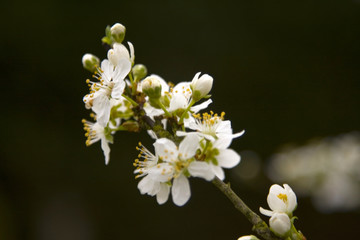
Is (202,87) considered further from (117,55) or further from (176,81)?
(176,81)

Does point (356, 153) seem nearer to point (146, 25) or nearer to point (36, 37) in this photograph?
point (146, 25)

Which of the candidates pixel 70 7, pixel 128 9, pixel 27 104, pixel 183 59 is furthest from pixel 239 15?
pixel 27 104

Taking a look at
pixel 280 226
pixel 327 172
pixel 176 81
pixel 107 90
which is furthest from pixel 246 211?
pixel 176 81


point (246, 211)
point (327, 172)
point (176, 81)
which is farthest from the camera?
point (176, 81)

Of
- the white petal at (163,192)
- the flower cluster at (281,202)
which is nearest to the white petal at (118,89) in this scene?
the white petal at (163,192)

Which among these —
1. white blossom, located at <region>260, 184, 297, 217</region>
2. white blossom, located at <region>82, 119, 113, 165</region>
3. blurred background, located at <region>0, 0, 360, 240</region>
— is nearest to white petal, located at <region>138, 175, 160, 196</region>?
white blossom, located at <region>82, 119, 113, 165</region>

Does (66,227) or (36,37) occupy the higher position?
(36,37)

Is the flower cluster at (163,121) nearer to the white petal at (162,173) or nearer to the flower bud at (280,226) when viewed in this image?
the white petal at (162,173)
